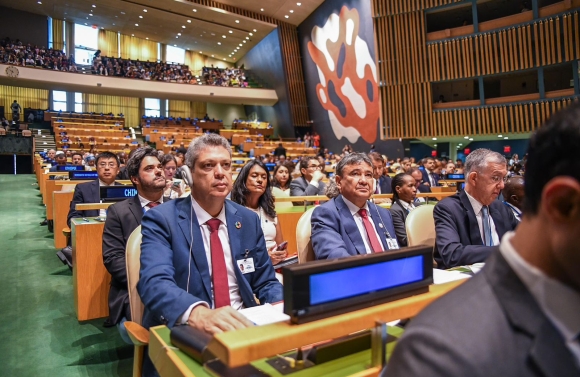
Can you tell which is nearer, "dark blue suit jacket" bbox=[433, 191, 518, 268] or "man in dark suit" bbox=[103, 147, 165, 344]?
"dark blue suit jacket" bbox=[433, 191, 518, 268]

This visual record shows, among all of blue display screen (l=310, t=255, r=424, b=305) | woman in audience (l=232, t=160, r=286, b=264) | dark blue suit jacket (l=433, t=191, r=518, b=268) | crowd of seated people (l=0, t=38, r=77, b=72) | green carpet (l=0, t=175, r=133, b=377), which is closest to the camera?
blue display screen (l=310, t=255, r=424, b=305)

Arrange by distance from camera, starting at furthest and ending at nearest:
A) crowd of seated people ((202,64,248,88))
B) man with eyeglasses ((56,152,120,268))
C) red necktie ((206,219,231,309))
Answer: crowd of seated people ((202,64,248,88)), man with eyeglasses ((56,152,120,268)), red necktie ((206,219,231,309))

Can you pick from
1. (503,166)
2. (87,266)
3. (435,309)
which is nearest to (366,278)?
(435,309)

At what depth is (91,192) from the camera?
4.03 m

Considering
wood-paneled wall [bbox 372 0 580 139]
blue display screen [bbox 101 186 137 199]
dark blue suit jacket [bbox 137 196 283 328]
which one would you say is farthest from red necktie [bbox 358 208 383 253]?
wood-paneled wall [bbox 372 0 580 139]

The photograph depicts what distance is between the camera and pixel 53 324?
3.06m

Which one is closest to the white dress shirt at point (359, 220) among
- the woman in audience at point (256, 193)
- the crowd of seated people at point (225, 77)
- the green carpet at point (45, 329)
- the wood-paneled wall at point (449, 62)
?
the woman in audience at point (256, 193)

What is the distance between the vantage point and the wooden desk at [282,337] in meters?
0.75

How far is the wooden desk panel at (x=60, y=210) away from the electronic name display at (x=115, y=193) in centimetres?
185

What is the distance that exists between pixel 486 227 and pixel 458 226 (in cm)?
16

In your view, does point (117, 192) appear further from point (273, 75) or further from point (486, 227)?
point (273, 75)

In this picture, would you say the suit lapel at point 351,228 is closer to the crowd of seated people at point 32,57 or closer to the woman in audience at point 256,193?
the woman in audience at point 256,193

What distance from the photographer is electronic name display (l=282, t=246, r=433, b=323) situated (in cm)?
83

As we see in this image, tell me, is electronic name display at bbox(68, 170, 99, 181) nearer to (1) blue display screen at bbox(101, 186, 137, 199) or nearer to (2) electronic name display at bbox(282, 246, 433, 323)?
(1) blue display screen at bbox(101, 186, 137, 199)
